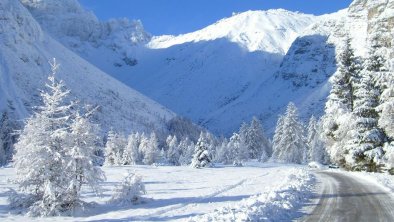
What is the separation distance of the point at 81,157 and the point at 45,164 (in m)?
1.82

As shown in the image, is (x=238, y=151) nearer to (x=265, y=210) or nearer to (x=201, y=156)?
(x=201, y=156)

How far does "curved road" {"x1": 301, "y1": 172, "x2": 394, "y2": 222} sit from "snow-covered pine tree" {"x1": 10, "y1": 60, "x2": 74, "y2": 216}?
40.3 ft

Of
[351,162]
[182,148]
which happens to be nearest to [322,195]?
[351,162]

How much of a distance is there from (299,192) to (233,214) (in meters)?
7.64

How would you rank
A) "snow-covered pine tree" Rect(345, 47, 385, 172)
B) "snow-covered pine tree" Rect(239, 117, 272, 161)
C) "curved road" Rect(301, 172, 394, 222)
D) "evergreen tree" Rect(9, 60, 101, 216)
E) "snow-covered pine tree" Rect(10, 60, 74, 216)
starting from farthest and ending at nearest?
"snow-covered pine tree" Rect(239, 117, 272, 161), "snow-covered pine tree" Rect(345, 47, 385, 172), "evergreen tree" Rect(9, 60, 101, 216), "snow-covered pine tree" Rect(10, 60, 74, 216), "curved road" Rect(301, 172, 394, 222)

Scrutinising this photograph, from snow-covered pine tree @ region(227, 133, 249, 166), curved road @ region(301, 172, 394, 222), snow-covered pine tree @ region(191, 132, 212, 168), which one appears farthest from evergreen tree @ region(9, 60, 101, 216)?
snow-covered pine tree @ region(227, 133, 249, 166)

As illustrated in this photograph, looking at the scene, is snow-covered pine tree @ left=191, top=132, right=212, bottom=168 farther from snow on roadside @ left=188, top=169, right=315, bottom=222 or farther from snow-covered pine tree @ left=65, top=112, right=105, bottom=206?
snow on roadside @ left=188, top=169, right=315, bottom=222

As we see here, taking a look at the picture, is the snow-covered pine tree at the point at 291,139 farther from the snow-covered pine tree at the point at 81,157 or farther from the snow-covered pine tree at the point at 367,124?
the snow-covered pine tree at the point at 81,157

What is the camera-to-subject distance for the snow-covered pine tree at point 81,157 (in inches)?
978

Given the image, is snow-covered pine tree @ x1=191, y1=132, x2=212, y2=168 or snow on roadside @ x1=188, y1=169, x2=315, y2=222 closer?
snow on roadside @ x1=188, y1=169, x2=315, y2=222

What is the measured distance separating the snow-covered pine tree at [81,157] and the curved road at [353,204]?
11.4m

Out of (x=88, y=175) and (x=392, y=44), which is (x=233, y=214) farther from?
(x=392, y=44)

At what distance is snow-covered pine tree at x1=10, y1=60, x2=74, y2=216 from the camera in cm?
2417

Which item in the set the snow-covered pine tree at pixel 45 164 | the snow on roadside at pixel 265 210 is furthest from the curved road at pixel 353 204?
the snow-covered pine tree at pixel 45 164
